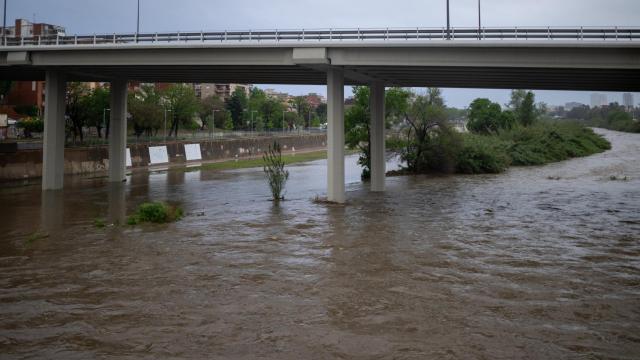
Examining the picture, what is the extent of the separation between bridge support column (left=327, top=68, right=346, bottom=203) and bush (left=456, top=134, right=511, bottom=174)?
22602mm

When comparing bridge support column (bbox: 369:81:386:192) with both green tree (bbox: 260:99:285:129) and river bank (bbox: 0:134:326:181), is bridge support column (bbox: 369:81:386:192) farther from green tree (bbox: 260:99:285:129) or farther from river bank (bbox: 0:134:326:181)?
green tree (bbox: 260:99:285:129)

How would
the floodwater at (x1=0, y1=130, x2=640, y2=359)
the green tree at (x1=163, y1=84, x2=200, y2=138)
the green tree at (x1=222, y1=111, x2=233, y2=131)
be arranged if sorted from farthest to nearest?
the green tree at (x1=222, y1=111, x2=233, y2=131), the green tree at (x1=163, y1=84, x2=200, y2=138), the floodwater at (x1=0, y1=130, x2=640, y2=359)

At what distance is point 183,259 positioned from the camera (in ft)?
53.3

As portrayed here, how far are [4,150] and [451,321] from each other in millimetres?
44254

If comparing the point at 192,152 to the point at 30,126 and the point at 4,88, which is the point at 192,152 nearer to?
the point at 30,126

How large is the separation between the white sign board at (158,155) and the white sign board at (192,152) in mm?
4248

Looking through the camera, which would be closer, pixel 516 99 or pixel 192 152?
pixel 192 152

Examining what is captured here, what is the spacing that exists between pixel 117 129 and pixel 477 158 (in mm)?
30764

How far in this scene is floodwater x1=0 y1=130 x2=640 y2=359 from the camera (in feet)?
30.7

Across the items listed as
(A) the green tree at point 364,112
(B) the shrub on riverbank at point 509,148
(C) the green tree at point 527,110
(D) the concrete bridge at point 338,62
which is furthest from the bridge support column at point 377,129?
(C) the green tree at point 527,110

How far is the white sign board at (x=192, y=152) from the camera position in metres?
70.9

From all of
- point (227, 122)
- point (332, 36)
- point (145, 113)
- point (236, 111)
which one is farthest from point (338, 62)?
point (236, 111)

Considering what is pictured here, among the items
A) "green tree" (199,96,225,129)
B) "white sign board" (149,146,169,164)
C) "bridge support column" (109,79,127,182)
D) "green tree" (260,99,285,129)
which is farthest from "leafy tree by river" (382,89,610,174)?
"green tree" (260,99,285,129)

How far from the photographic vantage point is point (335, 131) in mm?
29438
